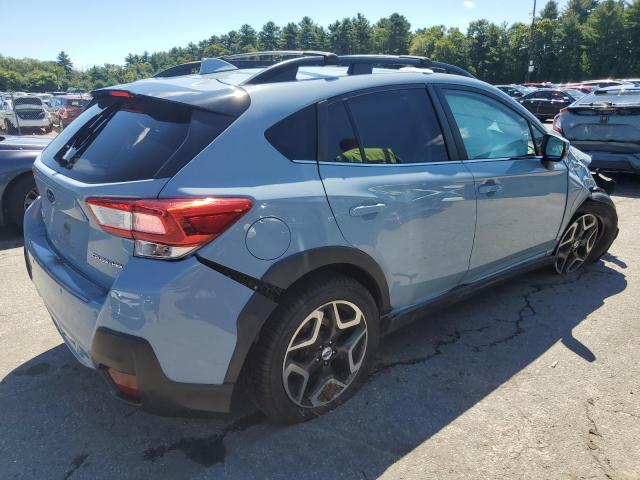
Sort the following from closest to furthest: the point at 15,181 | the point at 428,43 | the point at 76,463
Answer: the point at 76,463 < the point at 15,181 < the point at 428,43

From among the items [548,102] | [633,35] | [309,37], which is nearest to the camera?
[548,102]

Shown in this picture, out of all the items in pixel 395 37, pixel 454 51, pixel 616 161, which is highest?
pixel 395 37

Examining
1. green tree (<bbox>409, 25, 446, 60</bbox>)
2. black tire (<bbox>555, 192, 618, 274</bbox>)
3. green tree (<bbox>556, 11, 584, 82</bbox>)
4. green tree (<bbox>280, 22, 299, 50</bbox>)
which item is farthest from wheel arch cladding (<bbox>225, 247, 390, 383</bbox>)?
green tree (<bbox>280, 22, 299, 50</bbox>)

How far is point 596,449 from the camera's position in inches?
90.4

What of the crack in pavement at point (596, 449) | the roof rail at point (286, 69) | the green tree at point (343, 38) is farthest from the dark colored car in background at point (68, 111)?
the green tree at point (343, 38)

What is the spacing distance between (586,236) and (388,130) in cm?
262

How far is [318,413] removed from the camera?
2.48 m

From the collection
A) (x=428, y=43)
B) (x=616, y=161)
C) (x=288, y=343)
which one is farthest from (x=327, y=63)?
(x=428, y=43)

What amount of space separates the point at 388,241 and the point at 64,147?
1.78m

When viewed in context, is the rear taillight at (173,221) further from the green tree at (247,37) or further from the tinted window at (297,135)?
the green tree at (247,37)

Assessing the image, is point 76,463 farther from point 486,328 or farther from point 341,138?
point 486,328

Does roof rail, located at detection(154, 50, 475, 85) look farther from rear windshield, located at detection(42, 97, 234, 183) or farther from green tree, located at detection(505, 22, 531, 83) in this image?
green tree, located at detection(505, 22, 531, 83)

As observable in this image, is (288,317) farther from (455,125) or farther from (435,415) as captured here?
(455,125)

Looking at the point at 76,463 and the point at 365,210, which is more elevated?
the point at 365,210
